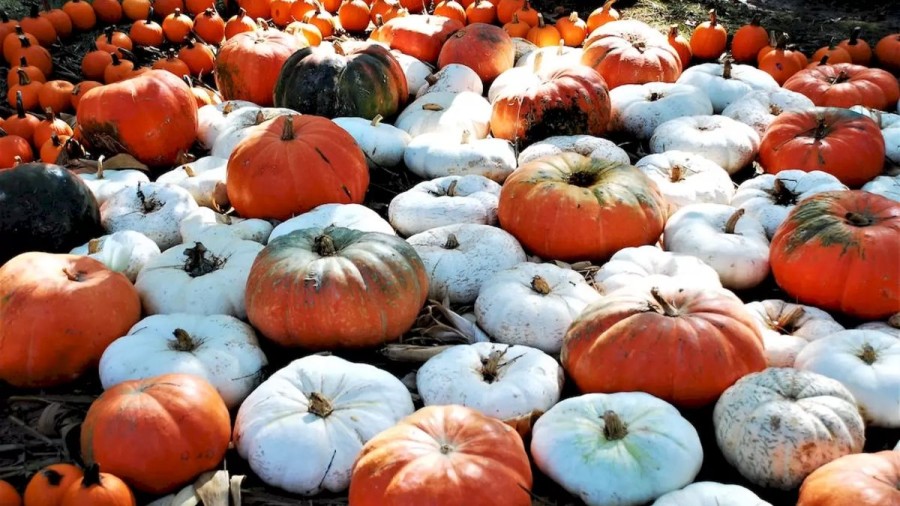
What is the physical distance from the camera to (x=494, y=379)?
145 inches

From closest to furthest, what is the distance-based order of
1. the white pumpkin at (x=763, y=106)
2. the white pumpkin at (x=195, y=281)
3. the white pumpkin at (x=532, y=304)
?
the white pumpkin at (x=532, y=304)
the white pumpkin at (x=195, y=281)
the white pumpkin at (x=763, y=106)

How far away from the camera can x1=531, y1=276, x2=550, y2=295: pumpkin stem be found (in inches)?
164

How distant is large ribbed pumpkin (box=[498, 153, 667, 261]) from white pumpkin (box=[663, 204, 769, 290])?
0.15 metres

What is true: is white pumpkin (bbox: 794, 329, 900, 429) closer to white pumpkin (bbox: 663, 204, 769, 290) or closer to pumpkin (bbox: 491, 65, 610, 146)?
white pumpkin (bbox: 663, 204, 769, 290)

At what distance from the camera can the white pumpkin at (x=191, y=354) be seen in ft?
12.2

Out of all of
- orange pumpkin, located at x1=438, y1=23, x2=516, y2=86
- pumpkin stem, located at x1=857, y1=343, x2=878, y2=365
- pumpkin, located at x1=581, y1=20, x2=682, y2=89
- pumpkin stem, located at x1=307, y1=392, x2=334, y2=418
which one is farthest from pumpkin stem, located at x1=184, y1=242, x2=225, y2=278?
pumpkin, located at x1=581, y1=20, x2=682, y2=89

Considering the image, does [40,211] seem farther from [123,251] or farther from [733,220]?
[733,220]

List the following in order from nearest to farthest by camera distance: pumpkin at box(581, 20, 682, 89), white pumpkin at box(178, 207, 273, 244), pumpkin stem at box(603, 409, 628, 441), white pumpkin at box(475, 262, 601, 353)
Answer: pumpkin stem at box(603, 409, 628, 441) < white pumpkin at box(475, 262, 601, 353) < white pumpkin at box(178, 207, 273, 244) < pumpkin at box(581, 20, 682, 89)

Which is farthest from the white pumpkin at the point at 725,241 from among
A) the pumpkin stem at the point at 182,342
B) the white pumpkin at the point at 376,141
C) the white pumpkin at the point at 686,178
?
the pumpkin stem at the point at 182,342

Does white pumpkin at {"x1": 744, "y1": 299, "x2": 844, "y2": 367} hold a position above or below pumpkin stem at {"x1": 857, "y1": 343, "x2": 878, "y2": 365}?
below

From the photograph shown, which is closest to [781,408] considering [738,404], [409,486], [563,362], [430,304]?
[738,404]

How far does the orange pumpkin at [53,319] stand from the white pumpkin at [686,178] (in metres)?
2.98

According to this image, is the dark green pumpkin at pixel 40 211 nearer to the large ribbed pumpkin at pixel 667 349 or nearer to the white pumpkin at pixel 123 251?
the white pumpkin at pixel 123 251

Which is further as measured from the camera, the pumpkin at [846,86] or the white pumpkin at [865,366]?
the pumpkin at [846,86]
